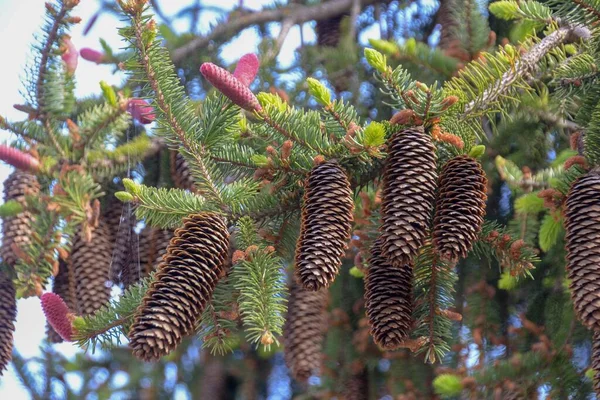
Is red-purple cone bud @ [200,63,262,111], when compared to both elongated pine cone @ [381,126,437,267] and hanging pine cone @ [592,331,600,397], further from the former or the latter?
hanging pine cone @ [592,331,600,397]

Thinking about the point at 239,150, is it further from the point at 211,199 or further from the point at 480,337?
the point at 480,337

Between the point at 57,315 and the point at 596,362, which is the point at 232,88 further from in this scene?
the point at 596,362

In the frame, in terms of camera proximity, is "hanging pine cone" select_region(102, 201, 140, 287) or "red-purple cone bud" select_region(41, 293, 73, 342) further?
"hanging pine cone" select_region(102, 201, 140, 287)

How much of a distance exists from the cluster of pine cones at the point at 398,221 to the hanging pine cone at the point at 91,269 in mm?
828

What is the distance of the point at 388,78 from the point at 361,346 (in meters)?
1.35

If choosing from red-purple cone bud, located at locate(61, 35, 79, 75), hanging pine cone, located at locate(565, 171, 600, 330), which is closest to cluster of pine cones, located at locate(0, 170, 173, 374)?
red-purple cone bud, located at locate(61, 35, 79, 75)

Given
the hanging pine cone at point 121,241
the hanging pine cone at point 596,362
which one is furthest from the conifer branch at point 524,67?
the hanging pine cone at point 121,241

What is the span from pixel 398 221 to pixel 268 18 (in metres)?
1.73

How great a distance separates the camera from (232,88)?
127 cm

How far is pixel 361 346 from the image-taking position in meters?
2.48

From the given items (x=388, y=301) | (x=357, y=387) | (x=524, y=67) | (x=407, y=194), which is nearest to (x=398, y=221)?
(x=407, y=194)

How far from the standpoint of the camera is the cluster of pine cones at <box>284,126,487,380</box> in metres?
1.18

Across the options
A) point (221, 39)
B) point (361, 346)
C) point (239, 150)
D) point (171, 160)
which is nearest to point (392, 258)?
point (239, 150)

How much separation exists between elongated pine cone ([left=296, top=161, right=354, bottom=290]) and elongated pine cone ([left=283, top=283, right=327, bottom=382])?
0.82m
